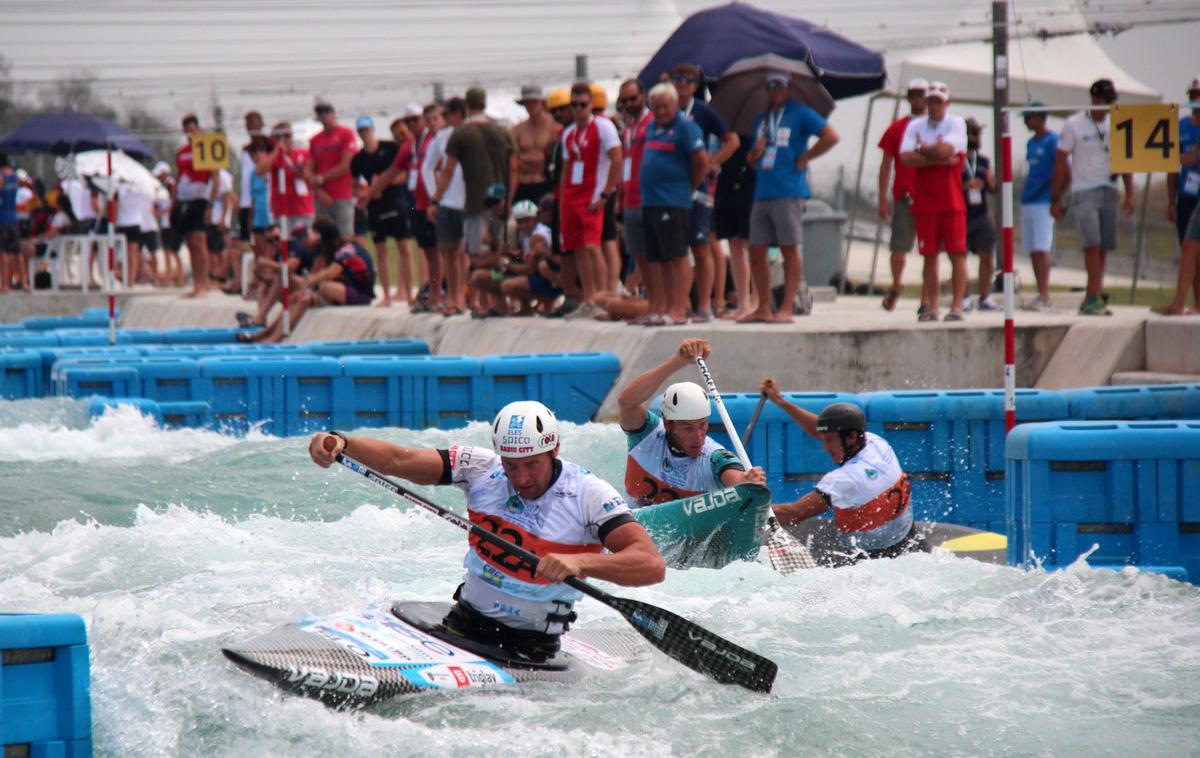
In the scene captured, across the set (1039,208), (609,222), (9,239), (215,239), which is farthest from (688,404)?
(9,239)

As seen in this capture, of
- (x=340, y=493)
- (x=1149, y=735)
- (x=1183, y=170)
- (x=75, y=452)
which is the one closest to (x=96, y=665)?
(x=1149, y=735)

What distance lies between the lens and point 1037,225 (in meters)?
13.3

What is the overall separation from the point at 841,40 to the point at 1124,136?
5.07 m

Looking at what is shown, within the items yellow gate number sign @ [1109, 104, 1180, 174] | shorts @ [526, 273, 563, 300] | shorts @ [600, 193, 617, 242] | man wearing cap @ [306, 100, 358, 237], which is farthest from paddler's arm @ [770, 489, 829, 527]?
man wearing cap @ [306, 100, 358, 237]

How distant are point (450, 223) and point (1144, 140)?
22.1 feet

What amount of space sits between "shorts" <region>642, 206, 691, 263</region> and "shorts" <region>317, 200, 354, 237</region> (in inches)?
257

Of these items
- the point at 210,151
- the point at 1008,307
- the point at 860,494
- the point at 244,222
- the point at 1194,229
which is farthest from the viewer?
the point at 244,222

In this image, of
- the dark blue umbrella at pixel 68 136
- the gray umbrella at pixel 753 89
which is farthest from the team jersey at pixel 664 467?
the dark blue umbrella at pixel 68 136

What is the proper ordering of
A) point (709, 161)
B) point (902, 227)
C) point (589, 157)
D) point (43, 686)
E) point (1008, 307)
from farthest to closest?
point (902, 227) < point (589, 157) < point (709, 161) < point (1008, 307) < point (43, 686)

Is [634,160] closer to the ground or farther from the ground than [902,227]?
farther from the ground

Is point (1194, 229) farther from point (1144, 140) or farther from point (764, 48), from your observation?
point (764, 48)

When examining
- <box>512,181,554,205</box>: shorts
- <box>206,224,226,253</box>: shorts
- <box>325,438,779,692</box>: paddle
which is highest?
<box>512,181,554,205</box>: shorts

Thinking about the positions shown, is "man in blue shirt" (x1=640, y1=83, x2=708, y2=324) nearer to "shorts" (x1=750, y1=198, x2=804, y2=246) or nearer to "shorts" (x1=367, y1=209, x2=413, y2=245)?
"shorts" (x1=750, y1=198, x2=804, y2=246)

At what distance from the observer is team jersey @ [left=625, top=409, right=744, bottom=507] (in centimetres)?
817
